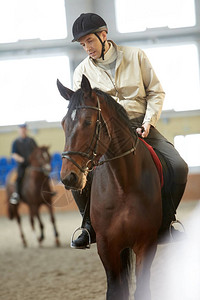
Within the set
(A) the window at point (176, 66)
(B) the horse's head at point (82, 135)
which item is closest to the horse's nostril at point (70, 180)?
(B) the horse's head at point (82, 135)

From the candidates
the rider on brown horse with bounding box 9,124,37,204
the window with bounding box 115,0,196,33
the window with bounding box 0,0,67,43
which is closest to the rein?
the rider on brown horse with bounding box 9,124,37,204

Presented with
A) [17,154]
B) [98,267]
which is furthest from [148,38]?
[17,154]

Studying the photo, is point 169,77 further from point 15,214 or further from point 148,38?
point 15,214

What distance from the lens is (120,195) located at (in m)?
1.98

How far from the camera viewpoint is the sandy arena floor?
12.3 feet

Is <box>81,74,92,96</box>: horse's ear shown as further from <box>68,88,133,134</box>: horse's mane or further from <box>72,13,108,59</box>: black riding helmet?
<box>72,13,108,59</box>: black riding helmet

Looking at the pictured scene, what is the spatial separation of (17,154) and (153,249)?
4208mm

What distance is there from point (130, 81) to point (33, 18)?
0.82 meters

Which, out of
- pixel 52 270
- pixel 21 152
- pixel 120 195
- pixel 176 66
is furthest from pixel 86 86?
pixel 21 152

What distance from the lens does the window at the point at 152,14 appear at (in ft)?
7.62

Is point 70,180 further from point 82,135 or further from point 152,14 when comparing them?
point 152,14

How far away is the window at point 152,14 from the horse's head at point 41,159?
9.96 ft

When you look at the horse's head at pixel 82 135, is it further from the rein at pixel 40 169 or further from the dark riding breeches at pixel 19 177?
the dark riding breeches at pixel 19 177

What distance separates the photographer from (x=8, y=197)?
6.45 meters
